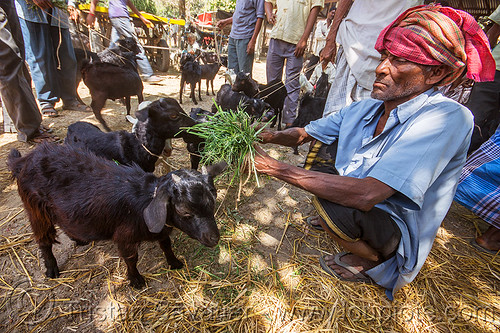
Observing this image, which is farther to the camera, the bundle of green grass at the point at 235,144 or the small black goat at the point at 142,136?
the small black goat at the point at 142,136

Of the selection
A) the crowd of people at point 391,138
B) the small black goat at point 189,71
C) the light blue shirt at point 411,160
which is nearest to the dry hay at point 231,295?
the crowd of people at point 391,138

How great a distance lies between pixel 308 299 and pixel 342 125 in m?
1.88

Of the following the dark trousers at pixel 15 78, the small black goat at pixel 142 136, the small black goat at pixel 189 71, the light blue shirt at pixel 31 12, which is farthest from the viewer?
the small black goat at pixel 189 71

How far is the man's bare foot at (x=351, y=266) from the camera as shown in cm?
246

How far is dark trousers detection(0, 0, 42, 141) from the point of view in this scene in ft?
11.8

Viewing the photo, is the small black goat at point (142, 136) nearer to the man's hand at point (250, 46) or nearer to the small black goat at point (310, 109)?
the small black goat at point (310, 109)

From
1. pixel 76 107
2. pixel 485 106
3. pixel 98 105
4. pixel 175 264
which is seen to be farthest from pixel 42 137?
pixel 485 106

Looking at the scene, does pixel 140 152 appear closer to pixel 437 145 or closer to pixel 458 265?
pixel 437 145

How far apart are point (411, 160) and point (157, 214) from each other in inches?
77.5

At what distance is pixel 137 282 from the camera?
2.24 metres

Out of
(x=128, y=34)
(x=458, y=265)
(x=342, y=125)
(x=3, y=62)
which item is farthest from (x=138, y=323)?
(x=128, y=34)

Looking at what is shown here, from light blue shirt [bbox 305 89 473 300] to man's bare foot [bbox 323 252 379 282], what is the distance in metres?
0.13

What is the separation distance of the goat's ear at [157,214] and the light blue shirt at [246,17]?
18.1 ft

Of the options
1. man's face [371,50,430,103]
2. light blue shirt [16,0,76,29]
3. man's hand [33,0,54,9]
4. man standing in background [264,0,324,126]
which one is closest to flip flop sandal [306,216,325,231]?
man's face [371,50,430,103]
